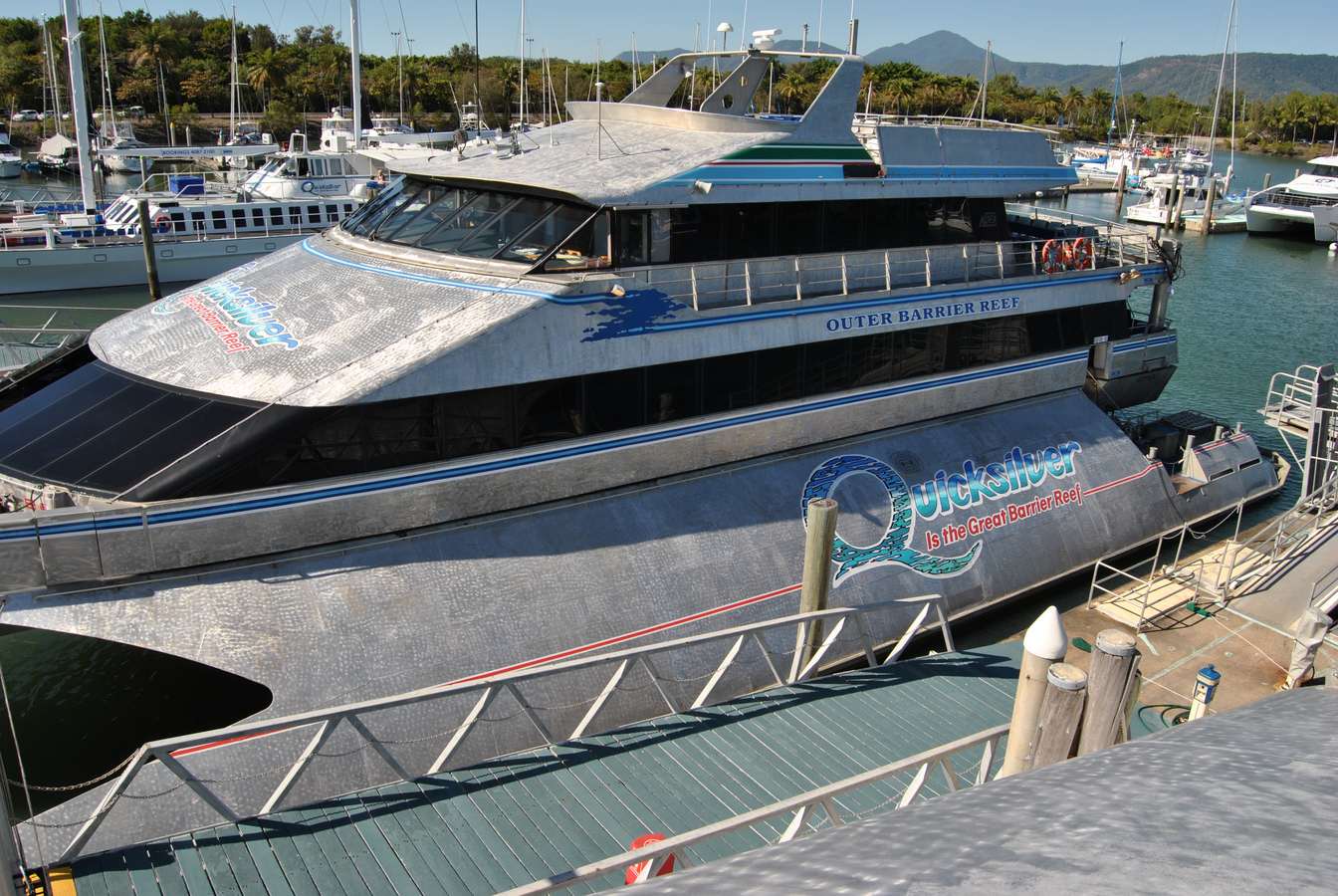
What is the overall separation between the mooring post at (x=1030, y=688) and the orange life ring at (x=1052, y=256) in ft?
36.5

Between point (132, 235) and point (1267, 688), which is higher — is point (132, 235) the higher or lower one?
the higher one

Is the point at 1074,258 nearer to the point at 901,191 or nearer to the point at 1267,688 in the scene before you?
the point at 901,191

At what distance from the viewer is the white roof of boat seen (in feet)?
38.5

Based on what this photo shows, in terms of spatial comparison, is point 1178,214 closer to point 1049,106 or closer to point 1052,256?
point 1052,256

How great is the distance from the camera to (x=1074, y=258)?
16.2 meters

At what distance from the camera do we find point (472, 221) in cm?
1227

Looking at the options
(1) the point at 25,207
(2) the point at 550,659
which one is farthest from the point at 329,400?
(1) the point at 25,207

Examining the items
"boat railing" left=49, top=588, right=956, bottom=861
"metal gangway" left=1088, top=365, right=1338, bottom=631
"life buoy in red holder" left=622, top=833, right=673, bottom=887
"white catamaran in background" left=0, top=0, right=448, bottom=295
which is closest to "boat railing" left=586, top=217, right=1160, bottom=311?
"metal gangway" left=1088, top=365, right=1338, bottom=631

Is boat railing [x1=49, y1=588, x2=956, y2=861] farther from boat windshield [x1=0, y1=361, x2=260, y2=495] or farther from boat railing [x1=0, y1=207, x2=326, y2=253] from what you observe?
boat railing [x1=0, y1=207, x2=326, y2=253]

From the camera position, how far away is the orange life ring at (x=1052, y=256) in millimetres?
15773

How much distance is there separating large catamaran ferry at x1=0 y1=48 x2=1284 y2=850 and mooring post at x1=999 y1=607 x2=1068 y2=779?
17.3 feet

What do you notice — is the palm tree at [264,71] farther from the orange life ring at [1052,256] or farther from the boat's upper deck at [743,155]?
the orange life ring at [1052,256]

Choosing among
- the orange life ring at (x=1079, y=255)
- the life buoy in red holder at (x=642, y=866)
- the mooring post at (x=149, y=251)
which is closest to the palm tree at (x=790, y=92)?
the mooring post at (x=149, y=251)

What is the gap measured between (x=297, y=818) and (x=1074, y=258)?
1430 centimetres
